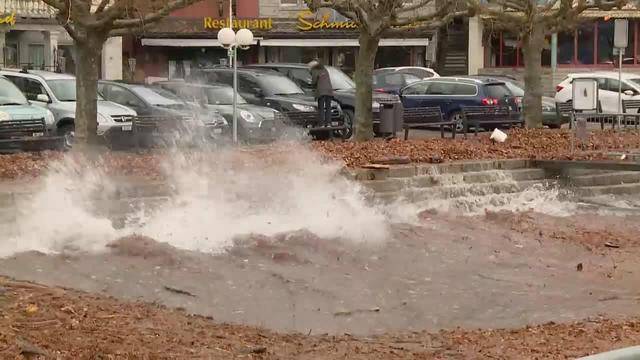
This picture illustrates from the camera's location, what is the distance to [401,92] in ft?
111

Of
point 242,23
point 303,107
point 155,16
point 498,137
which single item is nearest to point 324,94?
point 303,107

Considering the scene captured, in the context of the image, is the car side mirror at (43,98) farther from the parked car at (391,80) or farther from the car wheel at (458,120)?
the parked car at (391,80)

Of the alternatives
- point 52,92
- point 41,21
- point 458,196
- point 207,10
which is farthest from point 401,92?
point 207,10

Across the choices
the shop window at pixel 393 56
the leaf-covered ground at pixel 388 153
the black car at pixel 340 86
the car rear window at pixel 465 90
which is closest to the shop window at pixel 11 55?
the shop window at pixel 393 56

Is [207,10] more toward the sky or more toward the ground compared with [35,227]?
more toward the sky

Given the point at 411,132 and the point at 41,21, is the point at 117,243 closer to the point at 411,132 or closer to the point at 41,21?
the point at 411,132

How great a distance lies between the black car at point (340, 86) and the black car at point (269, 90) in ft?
1.69

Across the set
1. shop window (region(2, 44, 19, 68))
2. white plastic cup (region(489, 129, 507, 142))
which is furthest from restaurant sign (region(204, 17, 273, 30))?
white plastic cup (region(489, 129, 507, 142))

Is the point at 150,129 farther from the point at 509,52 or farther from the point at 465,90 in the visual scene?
the point at 509,52

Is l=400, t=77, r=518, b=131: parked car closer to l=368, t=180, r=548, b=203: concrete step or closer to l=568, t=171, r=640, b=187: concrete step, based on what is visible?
l=568, t=171, r=640, b=187: concrete step

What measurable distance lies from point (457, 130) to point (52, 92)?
10.9 meters

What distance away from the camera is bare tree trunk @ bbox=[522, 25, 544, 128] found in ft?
96.1

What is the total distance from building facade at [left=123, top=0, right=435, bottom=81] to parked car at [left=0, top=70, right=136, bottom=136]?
2818cm

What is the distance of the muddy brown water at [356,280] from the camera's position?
38.5ft
